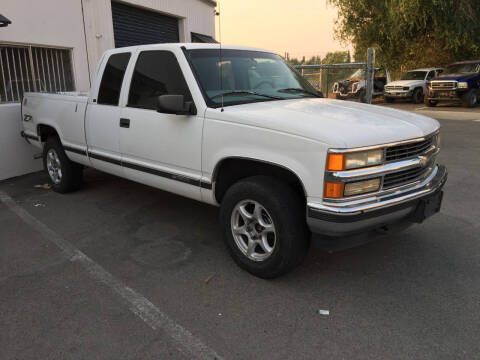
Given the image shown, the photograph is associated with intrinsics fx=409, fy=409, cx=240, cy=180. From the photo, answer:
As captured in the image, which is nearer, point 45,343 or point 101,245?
point 45,343

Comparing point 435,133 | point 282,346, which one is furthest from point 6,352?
point 435,133

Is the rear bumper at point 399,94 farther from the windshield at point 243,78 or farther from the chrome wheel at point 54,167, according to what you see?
the chrome wheel at point 54,167

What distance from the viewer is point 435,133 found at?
361 centimetres

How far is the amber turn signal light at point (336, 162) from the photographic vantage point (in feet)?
9.10

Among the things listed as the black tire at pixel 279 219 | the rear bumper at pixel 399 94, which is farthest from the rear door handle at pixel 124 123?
the rear bumper at pixel 399 94

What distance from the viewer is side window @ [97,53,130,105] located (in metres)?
4.64

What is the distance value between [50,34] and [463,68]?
58.0ft

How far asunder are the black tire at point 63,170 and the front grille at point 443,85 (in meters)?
16.9

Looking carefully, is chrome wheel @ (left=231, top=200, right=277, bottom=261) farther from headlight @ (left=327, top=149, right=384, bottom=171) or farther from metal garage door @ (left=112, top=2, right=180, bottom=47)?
metal garage door @ (left=112, top=2, right=180, bottom=47)

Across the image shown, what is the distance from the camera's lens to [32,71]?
26.1 feet

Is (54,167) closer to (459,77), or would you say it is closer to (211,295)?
(211,295)

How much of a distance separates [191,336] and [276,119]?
5.48 ft

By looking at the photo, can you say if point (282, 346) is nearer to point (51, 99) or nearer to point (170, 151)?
point (170, 151)

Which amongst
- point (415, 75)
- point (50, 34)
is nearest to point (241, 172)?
point (50, 34)
